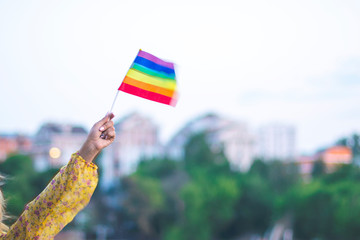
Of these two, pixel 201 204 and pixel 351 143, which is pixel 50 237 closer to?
pixel 201 204

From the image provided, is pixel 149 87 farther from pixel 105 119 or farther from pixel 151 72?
pixel 105 119

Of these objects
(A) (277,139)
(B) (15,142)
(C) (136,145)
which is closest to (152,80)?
(B) (15,142)

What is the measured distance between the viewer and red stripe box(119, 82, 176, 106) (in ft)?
4.78

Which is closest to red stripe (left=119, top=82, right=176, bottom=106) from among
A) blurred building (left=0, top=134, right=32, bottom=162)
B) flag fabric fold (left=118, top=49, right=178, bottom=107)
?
flag fabric fold (left=118, top=49, right=178, bottom=107)

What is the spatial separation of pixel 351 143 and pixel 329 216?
40.3 ft

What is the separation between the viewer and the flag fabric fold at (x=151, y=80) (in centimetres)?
149

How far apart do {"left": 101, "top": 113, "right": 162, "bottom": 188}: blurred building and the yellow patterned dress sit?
124 feet

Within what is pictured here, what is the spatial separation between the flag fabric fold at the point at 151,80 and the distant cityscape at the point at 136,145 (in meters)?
24.9

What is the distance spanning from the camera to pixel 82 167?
1.09 m

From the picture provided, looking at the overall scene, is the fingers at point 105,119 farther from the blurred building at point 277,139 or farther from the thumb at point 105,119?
the blurred building at point 277,139

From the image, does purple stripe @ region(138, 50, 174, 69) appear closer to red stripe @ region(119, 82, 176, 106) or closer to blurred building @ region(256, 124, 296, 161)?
red stripe @ region(119, 82, 176, 106)

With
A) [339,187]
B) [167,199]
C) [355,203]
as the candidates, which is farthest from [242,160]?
[355,203]

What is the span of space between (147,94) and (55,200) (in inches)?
22.8

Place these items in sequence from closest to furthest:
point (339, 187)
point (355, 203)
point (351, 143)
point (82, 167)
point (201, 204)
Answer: point (82, 167)
point (355, 203)
point (339, 187)
point (201, 204)
point (351, 143)
